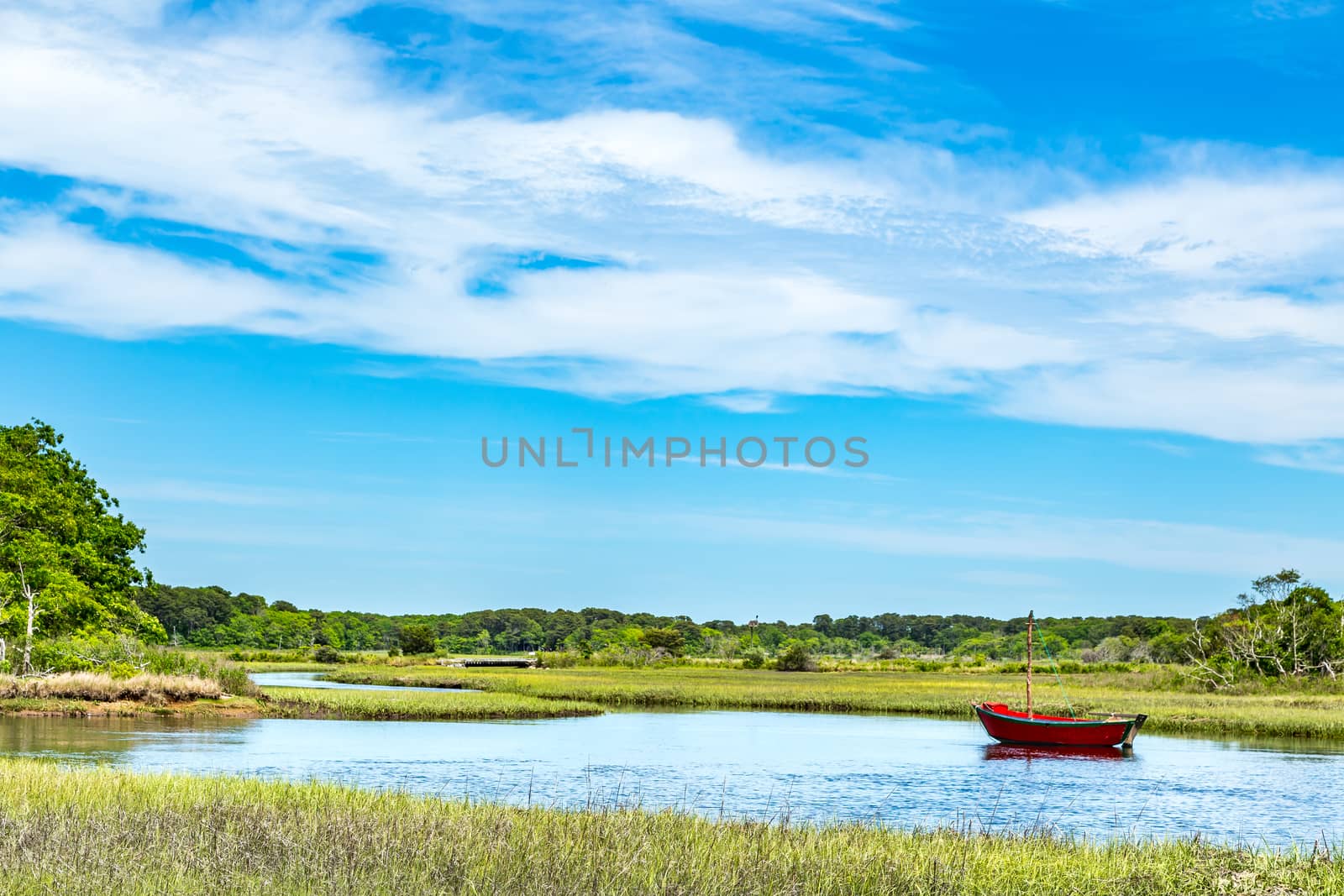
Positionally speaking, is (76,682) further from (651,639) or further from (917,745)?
(651,639)

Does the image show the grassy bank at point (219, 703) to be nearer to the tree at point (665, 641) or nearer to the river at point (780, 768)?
the river at point (780, 768)

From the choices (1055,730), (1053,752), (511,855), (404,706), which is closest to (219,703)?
(404,706)

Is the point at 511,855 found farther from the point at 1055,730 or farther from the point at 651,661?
the point at 651,661

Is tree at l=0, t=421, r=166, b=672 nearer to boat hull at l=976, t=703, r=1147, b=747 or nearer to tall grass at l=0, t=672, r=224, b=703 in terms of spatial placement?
tall grass at l=0, t=672, r=224, b=703

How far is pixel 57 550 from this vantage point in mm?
50406

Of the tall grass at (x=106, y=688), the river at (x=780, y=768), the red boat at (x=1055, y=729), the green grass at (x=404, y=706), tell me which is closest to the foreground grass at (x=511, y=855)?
the river at (x=780, y=768)

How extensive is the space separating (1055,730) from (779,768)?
15.2 m

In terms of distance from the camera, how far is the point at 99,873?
38.5 feet

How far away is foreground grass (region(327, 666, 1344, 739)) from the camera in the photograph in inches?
Result: 2068

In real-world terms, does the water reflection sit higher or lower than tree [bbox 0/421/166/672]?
lower

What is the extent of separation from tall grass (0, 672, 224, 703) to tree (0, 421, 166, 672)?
6.25 feet

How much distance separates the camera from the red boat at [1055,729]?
4453 cm

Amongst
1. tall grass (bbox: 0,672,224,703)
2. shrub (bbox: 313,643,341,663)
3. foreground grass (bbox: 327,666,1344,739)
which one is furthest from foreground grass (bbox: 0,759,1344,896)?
shrub (bbox: 313,643,341,663)

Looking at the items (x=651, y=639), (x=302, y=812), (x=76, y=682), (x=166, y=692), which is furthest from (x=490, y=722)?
(x=651, y=639)
